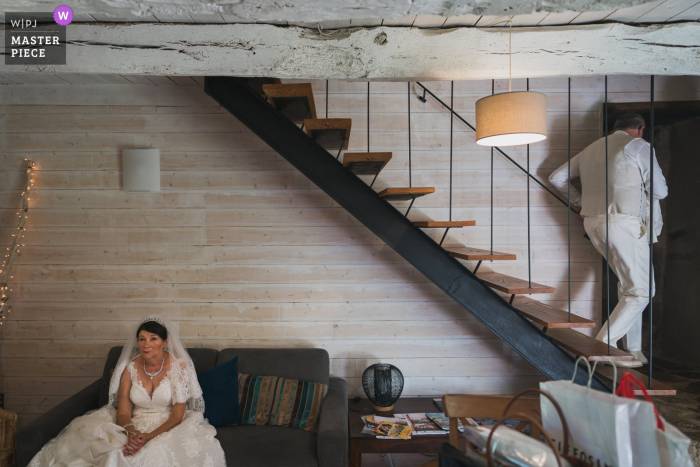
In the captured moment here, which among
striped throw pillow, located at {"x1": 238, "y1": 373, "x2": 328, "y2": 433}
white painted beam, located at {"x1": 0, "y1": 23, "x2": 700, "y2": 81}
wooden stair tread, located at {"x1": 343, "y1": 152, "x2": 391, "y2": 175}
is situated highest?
white painted beam, located at {"x1": 0, "y1": 23, "x2": 700, "y2": 81}

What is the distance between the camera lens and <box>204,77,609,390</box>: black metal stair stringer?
2.57 m

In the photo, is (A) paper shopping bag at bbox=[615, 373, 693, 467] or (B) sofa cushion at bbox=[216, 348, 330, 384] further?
(B) sofa cushion at bbox=[216, 348, 330, 384]

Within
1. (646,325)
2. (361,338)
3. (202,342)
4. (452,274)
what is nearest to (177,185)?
(202,342)

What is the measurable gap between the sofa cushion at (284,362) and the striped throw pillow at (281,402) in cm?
8

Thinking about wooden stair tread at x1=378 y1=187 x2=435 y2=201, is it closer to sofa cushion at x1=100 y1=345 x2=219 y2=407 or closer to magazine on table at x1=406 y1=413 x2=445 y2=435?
magazine on table at x1=406 y1=413 x2=445 y2=435

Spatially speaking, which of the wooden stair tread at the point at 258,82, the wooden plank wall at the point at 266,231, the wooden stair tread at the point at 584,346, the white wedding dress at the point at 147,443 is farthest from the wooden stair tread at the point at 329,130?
the wooden stair tread at the point at 584,346

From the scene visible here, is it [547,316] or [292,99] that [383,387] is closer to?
[547,316]

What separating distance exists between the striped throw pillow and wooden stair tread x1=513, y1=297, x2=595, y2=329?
1.35 m

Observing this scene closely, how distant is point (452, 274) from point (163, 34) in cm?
207

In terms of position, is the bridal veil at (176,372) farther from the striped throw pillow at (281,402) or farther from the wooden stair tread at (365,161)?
the wooden stair tread at (365,161)

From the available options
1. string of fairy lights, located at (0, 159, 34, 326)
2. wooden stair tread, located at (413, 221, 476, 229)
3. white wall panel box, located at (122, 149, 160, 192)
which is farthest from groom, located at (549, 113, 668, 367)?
string of fairy lights, located at (0, 159, 34, 326)

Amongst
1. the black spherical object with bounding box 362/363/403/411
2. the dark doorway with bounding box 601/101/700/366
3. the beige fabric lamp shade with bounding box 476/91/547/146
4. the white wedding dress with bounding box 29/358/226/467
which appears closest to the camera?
the beige fabric lamp shade with bounding box 476/91/547/146

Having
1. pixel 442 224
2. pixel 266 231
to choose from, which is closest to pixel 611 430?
pixel 442 224

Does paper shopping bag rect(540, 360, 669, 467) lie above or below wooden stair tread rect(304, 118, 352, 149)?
below
